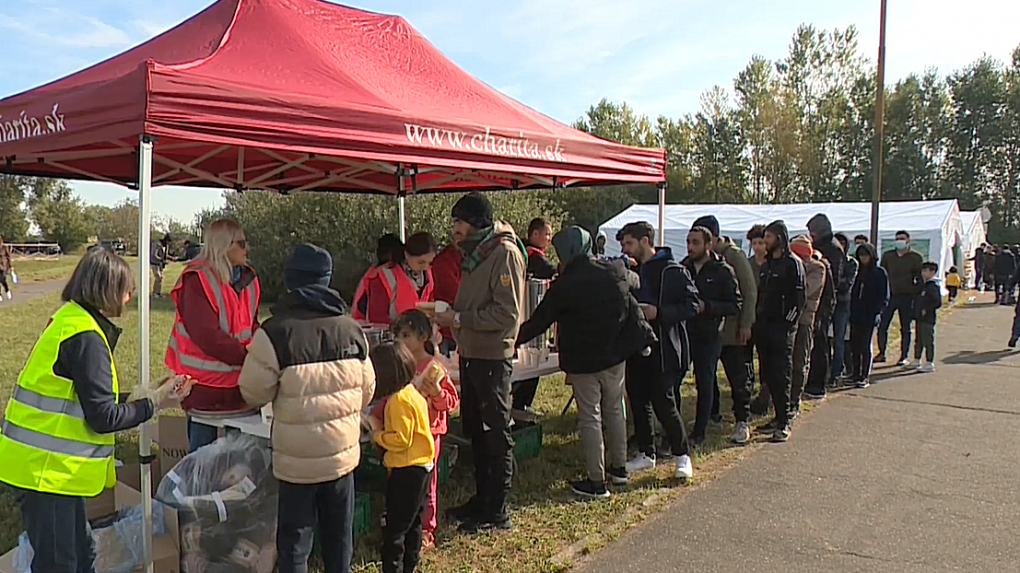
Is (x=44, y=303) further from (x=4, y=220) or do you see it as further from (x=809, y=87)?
(x=809, y=87)

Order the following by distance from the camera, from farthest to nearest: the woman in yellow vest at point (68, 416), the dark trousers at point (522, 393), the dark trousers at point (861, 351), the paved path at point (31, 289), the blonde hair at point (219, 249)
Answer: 1. the paved path at point (31, 289)
2. the dark trousers at point (861, 351)
3. the dark trousers at point (522, 393)
4. the blonde hair at point (219, 249)
5. the woman in yellow vest at point (68, 416)

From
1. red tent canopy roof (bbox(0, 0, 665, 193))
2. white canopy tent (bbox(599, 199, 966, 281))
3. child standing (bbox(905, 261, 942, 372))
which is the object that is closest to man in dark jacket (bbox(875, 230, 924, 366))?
child standing (bbox(905, 261, 942, 372))

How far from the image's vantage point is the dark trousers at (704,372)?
19.0 ft

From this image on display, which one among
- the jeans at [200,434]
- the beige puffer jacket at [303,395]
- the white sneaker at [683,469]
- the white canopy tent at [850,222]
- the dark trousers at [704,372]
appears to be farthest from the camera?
the white canopy tent at [850,222]

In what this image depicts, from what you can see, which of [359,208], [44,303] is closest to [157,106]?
[359,208]

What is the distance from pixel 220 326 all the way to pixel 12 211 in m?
47.7

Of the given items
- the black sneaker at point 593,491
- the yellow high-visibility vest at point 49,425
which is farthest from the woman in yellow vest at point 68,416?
the black sneaker at point 593,491

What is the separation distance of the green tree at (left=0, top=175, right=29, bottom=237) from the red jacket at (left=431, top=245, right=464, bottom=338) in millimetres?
44143

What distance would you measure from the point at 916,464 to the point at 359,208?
1499 cm

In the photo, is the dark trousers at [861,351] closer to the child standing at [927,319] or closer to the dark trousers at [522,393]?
the child standing at [927,319]

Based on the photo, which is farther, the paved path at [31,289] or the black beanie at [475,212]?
the paved path at [31,289]

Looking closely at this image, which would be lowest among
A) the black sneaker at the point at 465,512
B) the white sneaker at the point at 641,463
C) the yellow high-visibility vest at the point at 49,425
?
the black sneaker at the point at 465,512

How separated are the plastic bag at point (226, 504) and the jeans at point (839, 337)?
6511 millimetres

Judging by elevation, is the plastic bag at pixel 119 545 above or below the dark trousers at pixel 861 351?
below
